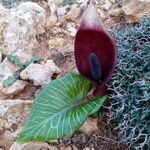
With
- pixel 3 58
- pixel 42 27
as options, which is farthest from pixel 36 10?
pixel 3 58

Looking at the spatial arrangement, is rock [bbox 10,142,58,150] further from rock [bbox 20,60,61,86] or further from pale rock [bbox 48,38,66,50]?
pale rock [bbox 48,38,66,50]

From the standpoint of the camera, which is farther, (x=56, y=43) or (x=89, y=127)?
(x=56, y=43)

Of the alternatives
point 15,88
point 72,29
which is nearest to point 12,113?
point 15,88

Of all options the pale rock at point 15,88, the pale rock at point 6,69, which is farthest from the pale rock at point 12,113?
the pale rock at point 6,69

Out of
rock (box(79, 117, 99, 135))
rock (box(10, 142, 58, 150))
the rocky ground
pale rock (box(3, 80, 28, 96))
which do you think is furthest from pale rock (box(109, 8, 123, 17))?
rock (box(10, 142, 58, 150))

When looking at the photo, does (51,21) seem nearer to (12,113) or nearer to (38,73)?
(38,73)
